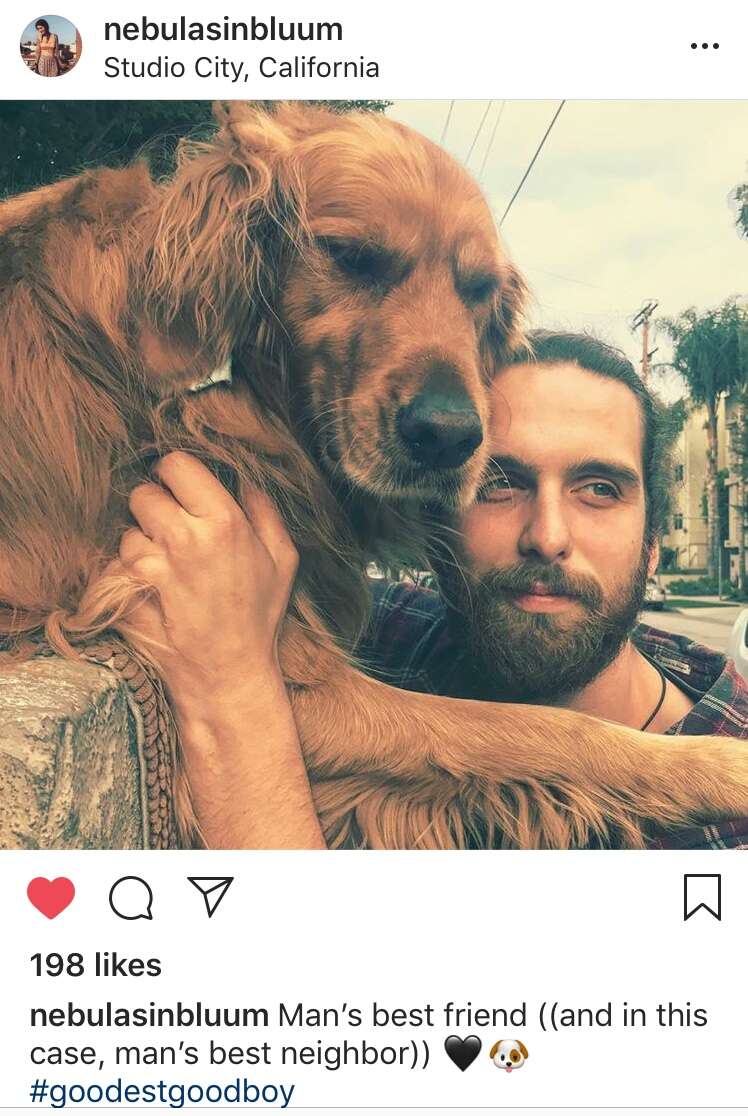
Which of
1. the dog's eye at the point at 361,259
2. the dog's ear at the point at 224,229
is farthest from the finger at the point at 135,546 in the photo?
the dog's eye at the point at 361,259

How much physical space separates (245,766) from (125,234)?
Result: 42.2 inches

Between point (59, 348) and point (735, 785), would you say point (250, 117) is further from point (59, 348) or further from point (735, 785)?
point (735, 785)

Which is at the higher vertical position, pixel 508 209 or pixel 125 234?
pixel 508 209

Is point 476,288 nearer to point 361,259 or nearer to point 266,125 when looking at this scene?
point 361,259

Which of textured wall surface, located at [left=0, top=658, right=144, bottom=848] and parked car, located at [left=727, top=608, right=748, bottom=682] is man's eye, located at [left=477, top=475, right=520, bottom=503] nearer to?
parked car, located at [left=727, top=608, right=748, bottom=682]

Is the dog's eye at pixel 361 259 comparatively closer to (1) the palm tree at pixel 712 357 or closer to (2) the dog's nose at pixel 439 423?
(2) the dog's nose at pixel 439 423

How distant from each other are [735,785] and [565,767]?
339mm

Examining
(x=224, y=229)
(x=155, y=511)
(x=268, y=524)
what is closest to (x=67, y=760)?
(x=155, y=511)
